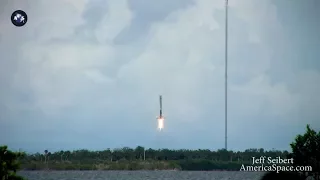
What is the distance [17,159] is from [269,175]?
35.5 ft

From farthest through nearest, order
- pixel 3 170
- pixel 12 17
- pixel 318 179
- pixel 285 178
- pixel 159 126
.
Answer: pixel 159 126, pixel 12 17, pixel 318 179, pixel 285 178, pixel 3 170

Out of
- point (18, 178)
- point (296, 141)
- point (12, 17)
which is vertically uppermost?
point (12, 17)

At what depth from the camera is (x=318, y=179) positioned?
30734 mm

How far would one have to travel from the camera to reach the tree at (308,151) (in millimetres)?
31148

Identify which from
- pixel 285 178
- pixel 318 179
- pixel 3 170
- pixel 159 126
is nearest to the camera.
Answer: pixel 3 170

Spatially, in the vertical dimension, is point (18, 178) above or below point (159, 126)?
below

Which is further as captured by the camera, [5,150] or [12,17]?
[12,17]

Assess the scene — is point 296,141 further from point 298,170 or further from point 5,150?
point 5,150

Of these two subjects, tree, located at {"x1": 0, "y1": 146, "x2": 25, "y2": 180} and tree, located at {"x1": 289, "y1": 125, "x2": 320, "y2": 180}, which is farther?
tree, located at {"x1": 289, "y1": 125, "x2": 320, "y2": 180}

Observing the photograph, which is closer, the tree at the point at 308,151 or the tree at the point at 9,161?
the tree at the point at 9,161

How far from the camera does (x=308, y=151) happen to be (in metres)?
31.5

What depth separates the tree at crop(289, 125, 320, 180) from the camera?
31.1 metres

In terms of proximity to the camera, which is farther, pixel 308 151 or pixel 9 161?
pixel 308 151

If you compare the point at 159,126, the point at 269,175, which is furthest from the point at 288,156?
the point at 159,126
